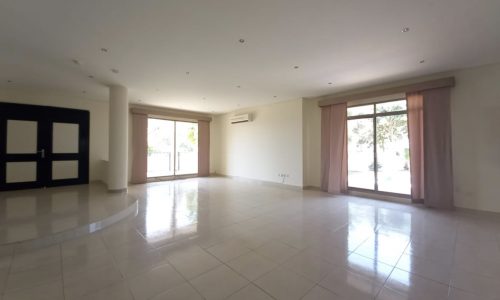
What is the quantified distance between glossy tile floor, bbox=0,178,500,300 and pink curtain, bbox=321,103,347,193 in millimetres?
1744

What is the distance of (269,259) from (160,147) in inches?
269

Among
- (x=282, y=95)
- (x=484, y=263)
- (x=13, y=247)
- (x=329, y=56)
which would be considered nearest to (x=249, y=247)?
(x=484, y=263)

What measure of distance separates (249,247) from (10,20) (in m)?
4.01

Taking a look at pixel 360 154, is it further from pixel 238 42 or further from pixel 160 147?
pixel 160 147

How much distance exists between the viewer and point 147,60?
3605 mm

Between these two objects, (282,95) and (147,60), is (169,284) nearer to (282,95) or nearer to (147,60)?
(147,60)

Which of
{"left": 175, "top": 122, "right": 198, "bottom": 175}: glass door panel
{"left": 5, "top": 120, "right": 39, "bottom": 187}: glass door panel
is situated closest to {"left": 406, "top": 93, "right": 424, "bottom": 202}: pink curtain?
{"left": 175, "top": 122, "right": 198, "bottom": 175}: glass door panel

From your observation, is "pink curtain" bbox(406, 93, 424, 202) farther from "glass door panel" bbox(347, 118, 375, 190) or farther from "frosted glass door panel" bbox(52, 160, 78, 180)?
"frosted glass door panel" bbox(52, 160, 78, 180)

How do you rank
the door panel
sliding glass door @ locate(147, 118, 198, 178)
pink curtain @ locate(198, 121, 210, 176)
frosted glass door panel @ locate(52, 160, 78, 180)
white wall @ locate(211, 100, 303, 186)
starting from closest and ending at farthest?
the door panel → frosted glass door panel @ locate(52, 160, 78, 180) → white wall @ locate(211, 100, 303, 186) → sliding glass door @ locate(147, 118, 198, 178) → pink curtain @ locate(198, 121, 210, 176)

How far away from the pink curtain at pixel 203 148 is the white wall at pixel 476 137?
7.49 m

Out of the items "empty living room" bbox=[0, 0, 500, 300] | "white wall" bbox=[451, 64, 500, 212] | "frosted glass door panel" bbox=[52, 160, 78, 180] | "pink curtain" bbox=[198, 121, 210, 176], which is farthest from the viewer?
"pink curtain" bbox=[198, 121, 210, 176]

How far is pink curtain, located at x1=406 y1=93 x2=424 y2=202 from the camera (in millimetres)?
4383

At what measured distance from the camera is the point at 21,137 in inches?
215

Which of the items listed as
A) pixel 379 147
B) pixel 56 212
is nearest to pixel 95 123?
pixel 56 212
